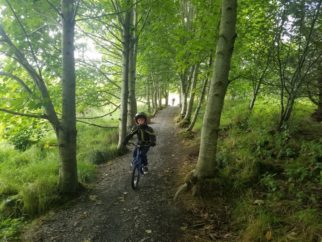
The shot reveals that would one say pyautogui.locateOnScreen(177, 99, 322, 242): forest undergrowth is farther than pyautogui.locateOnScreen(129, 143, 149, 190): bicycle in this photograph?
A: No

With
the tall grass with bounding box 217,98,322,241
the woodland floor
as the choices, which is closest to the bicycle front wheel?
the woodland floor

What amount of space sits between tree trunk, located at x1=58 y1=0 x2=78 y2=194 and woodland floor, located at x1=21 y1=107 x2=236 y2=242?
54 centimetres

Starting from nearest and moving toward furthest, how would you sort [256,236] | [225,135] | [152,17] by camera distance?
[256,236] < [225,135] < [152,17]

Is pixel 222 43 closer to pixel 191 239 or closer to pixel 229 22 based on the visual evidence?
pixel 229 22

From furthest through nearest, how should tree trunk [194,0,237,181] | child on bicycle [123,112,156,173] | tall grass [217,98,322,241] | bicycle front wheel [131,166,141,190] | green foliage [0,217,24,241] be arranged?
child on bicycle [123,112,156,173]
bicycle front wheel [131,166,141,190]
tree trunk [194,0,237,181]
green foliage [0,217,24,241]
tall grass [217,98,322,241]

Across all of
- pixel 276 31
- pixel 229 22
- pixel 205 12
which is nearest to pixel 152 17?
pixel 205 12

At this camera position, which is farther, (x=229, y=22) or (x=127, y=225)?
(x=229, y=22)

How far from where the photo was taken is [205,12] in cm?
754

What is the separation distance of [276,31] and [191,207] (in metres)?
5.84

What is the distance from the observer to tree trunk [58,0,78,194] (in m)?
4.71

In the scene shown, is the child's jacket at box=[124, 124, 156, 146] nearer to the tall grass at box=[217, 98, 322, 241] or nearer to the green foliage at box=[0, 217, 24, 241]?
the tall grass at box=[217, 98, 322, 241]

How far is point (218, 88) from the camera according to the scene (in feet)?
15.5

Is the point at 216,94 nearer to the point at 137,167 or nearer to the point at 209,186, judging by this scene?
the point at 209,186

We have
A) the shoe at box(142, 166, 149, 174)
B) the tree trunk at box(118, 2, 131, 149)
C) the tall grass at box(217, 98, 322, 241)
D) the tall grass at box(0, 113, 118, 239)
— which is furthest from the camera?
the tree trunk at box(118, 2, 131, 149)
